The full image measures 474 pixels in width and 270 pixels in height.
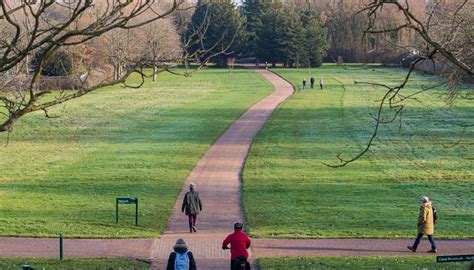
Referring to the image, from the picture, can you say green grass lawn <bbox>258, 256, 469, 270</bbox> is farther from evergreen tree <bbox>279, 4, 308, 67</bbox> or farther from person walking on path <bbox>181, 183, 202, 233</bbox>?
evergreen tree <bbox>279, 4, 308, 67</bbox>

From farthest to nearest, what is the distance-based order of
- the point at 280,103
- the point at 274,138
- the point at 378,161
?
the point at 280,103 < the point at 274,138 < the point at 378,161

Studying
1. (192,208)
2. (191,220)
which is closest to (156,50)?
Result: (192,208)

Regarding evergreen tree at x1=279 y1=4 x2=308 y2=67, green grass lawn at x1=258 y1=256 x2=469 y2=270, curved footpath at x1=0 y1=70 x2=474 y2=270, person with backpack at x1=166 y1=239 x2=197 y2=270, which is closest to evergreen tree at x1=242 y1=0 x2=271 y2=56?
evergreen tree at x1=279 y1=4 x2=308 y2=67

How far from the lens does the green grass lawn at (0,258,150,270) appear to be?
16938 millimetres

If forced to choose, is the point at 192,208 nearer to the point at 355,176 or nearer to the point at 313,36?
the point at 355,176

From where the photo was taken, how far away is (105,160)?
36.7 meters

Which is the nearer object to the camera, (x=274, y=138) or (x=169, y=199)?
(x=169, y=199)

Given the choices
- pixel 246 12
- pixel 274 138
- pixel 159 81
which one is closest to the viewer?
pixel 274 138

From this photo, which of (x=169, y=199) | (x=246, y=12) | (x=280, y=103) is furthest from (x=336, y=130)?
(x=246, y=12)

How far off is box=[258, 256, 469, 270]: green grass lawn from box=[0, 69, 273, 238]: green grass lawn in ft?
18.3

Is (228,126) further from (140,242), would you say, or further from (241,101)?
(140,242)

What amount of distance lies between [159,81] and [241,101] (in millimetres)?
29070

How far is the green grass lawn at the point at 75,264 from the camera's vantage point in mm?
16938

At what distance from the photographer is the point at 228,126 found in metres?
50.3
